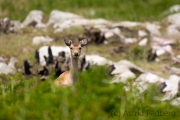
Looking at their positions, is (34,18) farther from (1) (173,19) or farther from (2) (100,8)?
(1) (173,19)

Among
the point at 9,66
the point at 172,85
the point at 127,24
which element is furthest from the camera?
→ the point at 127,24

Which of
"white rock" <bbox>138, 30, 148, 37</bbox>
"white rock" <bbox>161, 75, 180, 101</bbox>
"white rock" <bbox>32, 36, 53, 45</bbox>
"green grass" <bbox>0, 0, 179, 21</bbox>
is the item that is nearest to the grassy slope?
"white rock" <bbox>161, 75, 180, 101</bbox>

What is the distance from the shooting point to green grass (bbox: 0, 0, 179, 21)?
19.0m

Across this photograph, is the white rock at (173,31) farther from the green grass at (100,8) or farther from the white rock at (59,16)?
the white rock at (59,16)

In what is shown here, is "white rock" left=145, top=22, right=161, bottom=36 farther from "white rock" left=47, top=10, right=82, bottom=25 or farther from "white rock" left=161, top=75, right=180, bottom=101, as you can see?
"white rock" left=161, top=75, right=180, bottom=101

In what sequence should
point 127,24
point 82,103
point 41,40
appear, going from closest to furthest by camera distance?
point 82,103
point 41,40
point 127,24

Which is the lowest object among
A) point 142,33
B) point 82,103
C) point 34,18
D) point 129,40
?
point 129,40

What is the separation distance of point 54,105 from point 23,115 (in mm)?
369

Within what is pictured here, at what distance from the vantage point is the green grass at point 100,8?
1902 cm

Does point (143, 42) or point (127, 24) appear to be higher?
point (127, 24)

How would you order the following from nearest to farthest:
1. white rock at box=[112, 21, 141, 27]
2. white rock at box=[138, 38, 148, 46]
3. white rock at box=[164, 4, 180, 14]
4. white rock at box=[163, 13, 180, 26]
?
white rock at box=[138, 38, 148, 46], white rock at box=[112, 21, 141, 27], white rock at box=[163, 13, 180, 26], white rock at box=[164, 4, 180, 14]

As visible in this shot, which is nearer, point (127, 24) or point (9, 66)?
point (9, 66)

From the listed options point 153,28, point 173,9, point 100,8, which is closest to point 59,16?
point 100,8

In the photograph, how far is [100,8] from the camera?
20531 mm
